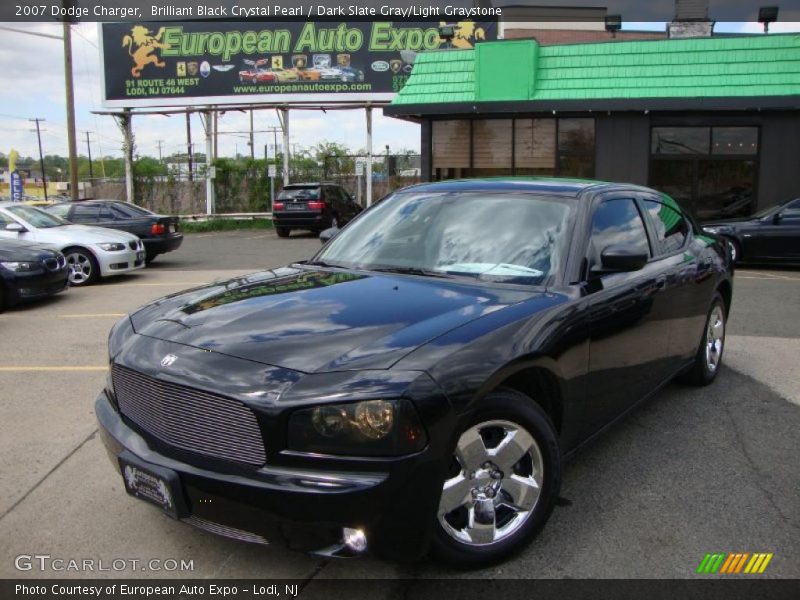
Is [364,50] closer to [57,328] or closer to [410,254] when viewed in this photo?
[57,328]

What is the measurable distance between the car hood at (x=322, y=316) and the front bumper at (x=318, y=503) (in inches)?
15.8

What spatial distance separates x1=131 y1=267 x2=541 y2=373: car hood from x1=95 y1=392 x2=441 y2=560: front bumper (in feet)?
1.32

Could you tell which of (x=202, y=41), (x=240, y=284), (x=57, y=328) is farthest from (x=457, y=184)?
(x=202, y=41)

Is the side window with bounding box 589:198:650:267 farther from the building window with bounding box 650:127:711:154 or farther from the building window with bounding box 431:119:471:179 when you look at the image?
the building window with bounding box 431:119:471:179

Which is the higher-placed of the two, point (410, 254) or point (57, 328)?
point (410, 254)

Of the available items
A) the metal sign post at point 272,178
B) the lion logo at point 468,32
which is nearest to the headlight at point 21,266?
the metal sign post at point 272,178

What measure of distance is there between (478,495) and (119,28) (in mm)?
28643

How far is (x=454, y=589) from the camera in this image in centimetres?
286

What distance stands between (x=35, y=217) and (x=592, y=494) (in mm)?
11706

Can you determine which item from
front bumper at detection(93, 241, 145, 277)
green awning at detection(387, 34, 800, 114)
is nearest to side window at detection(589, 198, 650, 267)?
front bumper at detection(93, 241, 145, 277)

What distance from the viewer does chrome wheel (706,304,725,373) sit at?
5.64 m

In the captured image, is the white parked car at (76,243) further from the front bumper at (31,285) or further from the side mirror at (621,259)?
the side mirror at (621,259)

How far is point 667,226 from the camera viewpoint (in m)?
5.12

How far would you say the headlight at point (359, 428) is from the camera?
2555 millimetres
